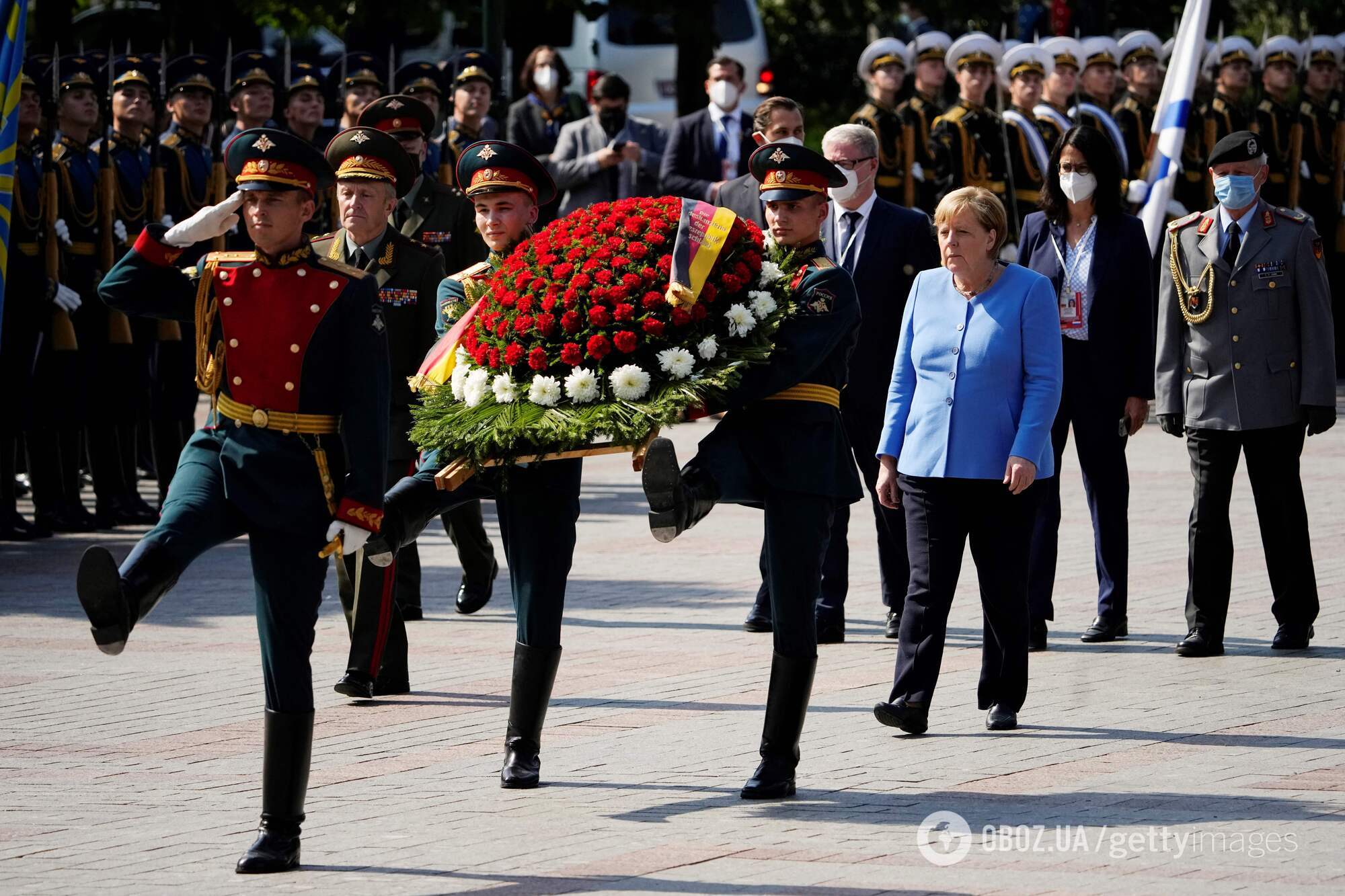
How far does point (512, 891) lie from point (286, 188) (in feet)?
6.77

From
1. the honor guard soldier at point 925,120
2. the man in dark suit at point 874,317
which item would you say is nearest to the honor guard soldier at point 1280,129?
the honor guard soldier at point 925,120

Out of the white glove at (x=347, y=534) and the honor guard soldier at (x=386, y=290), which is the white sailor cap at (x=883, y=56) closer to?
the honor guard soldier at (x=386, y=290)

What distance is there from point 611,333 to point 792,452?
685mm

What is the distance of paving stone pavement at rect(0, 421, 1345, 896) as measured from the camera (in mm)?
6035

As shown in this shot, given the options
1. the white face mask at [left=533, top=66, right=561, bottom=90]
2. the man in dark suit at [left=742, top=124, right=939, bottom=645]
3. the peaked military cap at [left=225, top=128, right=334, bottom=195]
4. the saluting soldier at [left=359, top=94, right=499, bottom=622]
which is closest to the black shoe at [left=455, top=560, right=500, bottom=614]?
the saluting soldier at [left=359, top=94, right=499, bottom=622]

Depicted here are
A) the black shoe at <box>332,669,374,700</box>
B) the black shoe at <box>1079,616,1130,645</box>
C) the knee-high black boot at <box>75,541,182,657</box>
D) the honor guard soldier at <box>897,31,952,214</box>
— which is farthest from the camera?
the honor guard soldier at <box>897,31,952,214</box>

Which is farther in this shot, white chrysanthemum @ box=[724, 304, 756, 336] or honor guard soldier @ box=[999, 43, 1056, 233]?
honor guard soldier @ box=[999, 43, 1056, 233]

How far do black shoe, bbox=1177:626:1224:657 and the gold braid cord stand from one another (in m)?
1.35

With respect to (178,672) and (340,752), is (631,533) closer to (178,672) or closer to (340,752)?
(178,672)

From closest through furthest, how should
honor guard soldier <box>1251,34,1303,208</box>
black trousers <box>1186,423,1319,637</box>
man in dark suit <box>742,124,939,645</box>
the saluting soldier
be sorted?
black trousers <box>1186,423,1319,637</box>, man in dark suit <box>742,124,939,645</box>, the saluting soldier, honor guard soldier <box>1251,34,1303,208</box>

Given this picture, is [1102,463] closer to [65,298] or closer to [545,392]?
[545,392]

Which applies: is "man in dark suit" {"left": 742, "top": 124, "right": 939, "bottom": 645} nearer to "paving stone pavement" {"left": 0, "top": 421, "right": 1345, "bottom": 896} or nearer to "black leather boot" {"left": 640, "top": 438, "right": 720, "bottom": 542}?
"paving stone pavement" {"left": 0, "top": 421, "right": 1345, "bottom": 896}

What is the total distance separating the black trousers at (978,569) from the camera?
7.86 meters

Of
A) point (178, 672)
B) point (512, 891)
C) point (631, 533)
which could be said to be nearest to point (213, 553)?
point (631, 533)
